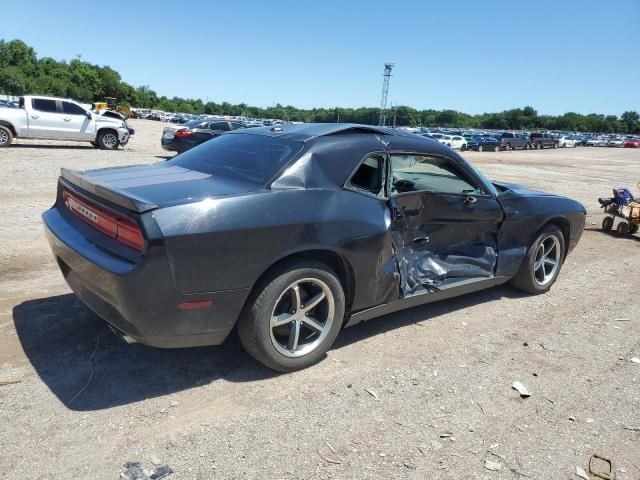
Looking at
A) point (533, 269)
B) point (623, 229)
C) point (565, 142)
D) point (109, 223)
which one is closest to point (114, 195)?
point (109, 223)

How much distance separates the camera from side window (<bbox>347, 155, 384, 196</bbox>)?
12.2 ft

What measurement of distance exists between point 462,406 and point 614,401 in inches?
41.4

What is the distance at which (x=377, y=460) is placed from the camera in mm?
2590

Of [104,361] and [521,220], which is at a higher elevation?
[521,220]

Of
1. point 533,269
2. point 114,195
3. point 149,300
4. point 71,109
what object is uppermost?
point 71,109

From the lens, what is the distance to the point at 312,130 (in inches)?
156

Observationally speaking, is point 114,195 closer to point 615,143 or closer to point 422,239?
point 422,239

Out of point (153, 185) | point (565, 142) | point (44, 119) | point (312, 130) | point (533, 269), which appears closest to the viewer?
point (153, 185)

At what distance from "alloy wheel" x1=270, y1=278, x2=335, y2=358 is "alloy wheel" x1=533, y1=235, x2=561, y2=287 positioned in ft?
8.79

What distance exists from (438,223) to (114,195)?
2486 millimetres

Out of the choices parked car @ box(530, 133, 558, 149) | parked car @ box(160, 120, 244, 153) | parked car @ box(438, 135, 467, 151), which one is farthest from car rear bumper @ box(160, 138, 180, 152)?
parked car @ box(530, 133, 558, 149)

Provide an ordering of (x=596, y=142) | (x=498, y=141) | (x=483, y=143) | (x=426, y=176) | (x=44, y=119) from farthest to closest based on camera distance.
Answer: (x=596, y=142) < (x=498, y=141) < (x=483, y=143) < (x=44, y=119) < (x=426, y=176)

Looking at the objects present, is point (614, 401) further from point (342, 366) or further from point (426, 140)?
point (426, 140)

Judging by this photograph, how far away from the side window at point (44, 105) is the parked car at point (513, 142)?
1508 inches
